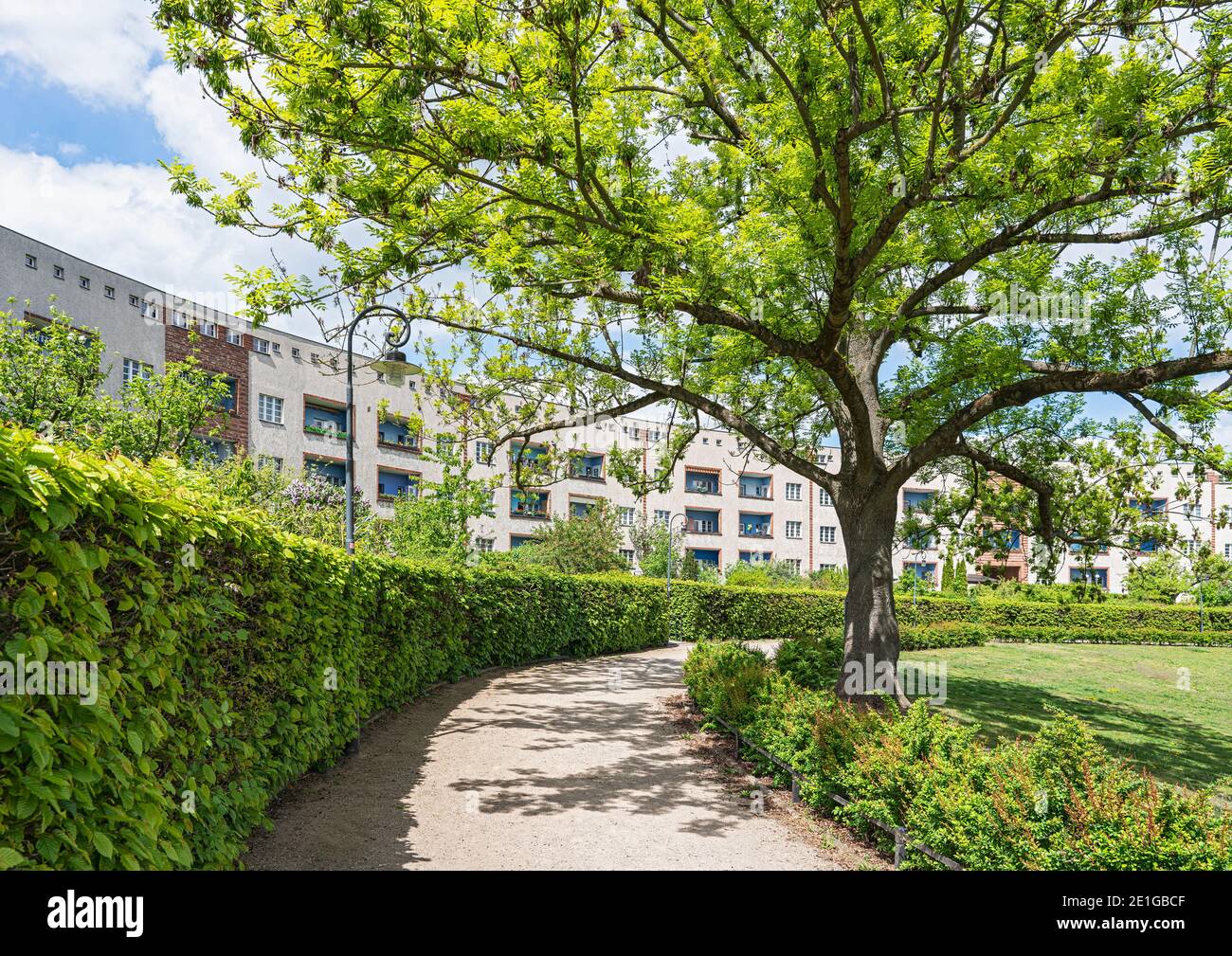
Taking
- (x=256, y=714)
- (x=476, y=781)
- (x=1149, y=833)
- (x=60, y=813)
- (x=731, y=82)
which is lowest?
(x=476, y=781)

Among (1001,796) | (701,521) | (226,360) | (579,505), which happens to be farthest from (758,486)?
(1001,796)

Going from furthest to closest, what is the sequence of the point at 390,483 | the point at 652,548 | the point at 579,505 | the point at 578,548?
the point at 579,505
the point at 652,548
the point at 390,483
the point at 578,548

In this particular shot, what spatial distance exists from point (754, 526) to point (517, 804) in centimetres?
4473

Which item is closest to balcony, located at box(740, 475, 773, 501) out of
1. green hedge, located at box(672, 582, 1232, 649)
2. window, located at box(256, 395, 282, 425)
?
green hedge, located at box(672, 582, 1232, 649)

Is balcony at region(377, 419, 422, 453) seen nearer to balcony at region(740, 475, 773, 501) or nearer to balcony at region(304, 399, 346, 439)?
balcony at region(304, 399, 346, 439)

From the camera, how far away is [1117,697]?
17812 mm

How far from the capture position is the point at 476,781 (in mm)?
8469

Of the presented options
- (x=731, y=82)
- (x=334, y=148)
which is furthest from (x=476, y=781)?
(x=731, y=82)

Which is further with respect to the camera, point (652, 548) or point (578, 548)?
point (652, 548)

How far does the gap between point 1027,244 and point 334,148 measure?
903cm

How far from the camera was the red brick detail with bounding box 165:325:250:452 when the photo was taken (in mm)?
28812

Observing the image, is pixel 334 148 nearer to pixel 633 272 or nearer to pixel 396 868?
pixel 633 272

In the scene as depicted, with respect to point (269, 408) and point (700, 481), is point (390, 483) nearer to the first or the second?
point (269, 408)

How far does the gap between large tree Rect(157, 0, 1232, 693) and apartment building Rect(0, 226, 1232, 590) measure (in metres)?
2.84
